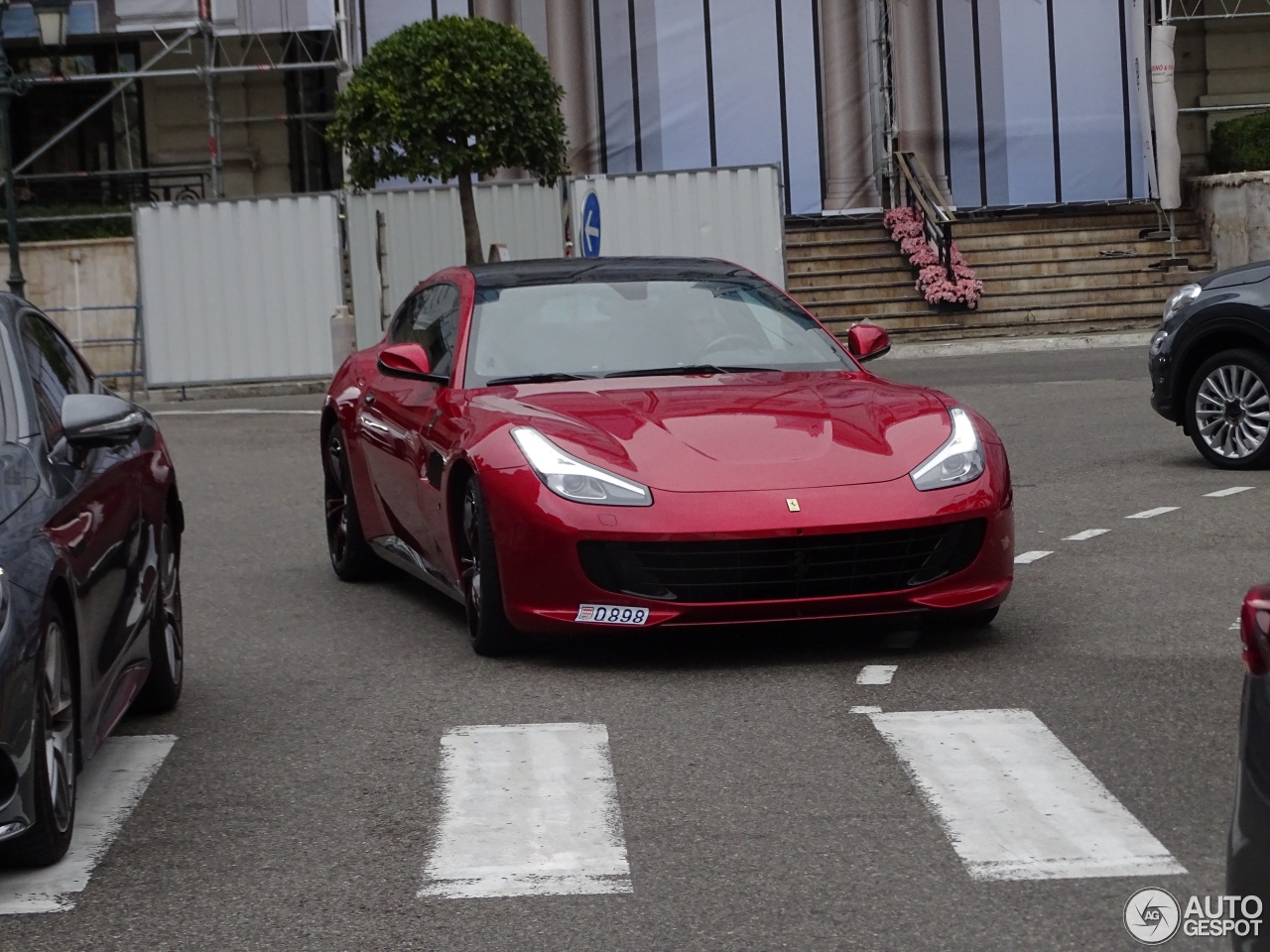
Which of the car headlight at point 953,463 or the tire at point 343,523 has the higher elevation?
the car headlight at point 953,463

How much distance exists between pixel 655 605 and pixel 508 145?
2012cm

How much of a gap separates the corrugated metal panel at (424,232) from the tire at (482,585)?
21669mm

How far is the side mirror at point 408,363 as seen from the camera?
330 inches

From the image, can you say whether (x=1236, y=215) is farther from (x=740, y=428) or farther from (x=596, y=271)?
(x=740, y=428)

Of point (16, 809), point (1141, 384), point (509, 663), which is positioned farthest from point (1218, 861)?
point (1141, 384)

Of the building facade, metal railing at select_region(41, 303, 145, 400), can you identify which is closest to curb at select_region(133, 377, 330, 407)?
metal railing at select_region(41, 303, 145, 400)

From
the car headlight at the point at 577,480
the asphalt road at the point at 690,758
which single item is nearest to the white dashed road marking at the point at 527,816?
the asphalt road at the point at 690,758

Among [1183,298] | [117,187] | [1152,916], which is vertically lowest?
[1152,916]

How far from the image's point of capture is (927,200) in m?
31.8

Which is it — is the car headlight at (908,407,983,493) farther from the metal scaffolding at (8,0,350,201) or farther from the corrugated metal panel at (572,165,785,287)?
the metal scaffolding at (8,0,350,201)

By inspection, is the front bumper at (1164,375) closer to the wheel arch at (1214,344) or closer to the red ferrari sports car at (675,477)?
the wheel arch at (1214,344)

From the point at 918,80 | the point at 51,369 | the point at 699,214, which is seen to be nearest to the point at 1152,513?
the point at 51,369

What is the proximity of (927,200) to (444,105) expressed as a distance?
8495 millimetres

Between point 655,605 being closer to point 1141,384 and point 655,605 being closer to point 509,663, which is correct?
point 509,663
